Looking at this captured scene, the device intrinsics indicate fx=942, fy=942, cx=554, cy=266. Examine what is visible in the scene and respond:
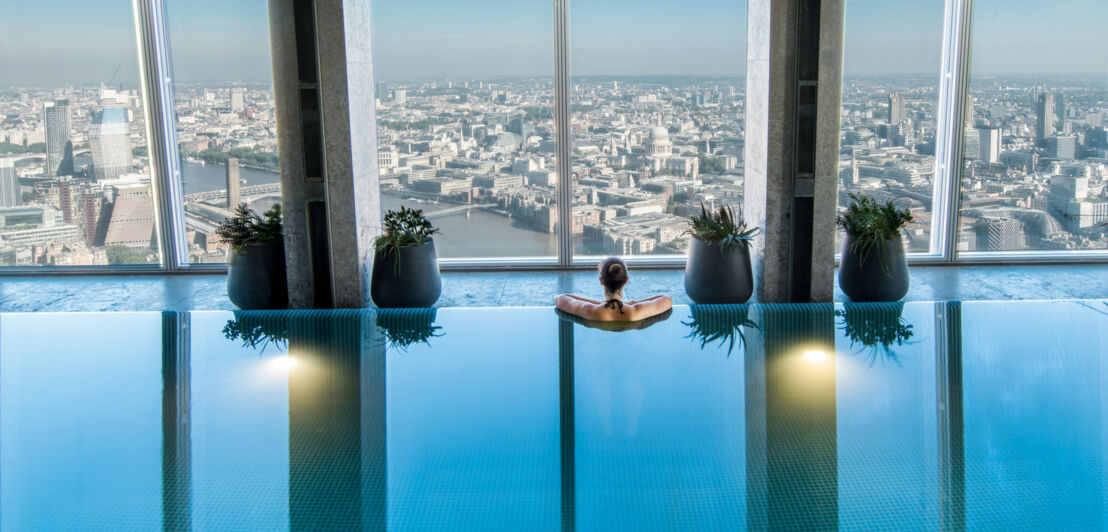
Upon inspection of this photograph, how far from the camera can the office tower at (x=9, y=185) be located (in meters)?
7.42

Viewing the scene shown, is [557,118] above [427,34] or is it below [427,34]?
below

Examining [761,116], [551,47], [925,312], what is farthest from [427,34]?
[925,312]

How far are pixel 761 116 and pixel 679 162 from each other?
1.32 meters

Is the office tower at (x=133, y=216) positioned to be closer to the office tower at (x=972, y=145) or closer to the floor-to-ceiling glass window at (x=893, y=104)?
the floor-to-ceiling glass window at (x=893, y=104)

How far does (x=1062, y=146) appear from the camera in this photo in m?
7.33

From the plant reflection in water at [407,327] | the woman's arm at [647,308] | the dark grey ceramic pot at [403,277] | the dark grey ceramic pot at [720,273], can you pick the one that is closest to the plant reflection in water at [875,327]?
the woman's arm at [647,308]

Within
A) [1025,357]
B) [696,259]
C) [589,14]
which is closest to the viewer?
[1025,357]

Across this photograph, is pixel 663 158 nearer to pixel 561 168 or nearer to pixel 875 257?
pixel 561 168

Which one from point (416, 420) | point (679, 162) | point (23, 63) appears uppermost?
point (23, 63)

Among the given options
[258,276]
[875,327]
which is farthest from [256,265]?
[875,327]

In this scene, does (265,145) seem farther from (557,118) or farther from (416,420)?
(416,420)

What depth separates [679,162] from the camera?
24.4ft

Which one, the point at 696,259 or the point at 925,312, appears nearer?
the point at 925,312

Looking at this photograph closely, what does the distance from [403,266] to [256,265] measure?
1.01m
